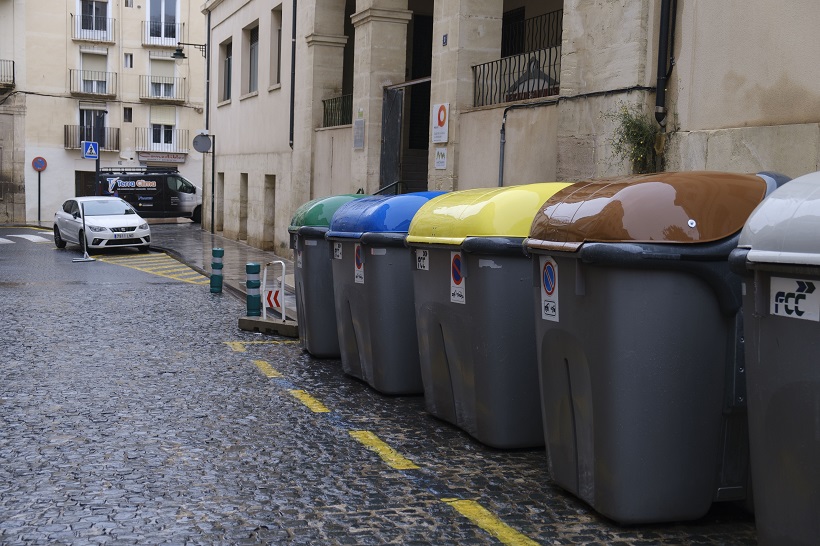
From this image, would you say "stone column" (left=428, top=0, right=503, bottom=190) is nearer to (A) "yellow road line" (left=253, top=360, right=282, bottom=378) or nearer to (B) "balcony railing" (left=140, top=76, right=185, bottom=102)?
(A) "yellow road line" (left=253, top=360, right=282, bottom=378)

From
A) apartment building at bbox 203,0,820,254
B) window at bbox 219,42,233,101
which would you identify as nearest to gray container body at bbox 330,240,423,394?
apartment building at bbox 203,0,820,254

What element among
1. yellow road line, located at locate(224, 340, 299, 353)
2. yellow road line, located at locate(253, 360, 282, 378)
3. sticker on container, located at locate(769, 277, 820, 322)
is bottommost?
yellow road line, located at locate(224, 340, 299, 353)

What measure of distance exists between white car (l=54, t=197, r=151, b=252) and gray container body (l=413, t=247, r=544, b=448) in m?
18.5

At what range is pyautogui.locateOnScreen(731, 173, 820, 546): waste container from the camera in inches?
153

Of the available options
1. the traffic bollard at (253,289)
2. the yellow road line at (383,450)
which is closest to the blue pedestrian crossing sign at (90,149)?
the traffic bollard at (253,289)

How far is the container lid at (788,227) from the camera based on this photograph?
3.86m

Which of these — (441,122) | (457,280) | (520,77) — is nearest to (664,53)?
(520,77)

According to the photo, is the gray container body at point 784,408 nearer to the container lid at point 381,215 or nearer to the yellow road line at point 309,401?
→ the yellow road line at point 309,401

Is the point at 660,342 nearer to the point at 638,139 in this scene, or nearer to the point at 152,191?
the point at 638,139

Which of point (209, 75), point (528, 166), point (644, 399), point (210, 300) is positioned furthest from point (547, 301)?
point (209, 75)

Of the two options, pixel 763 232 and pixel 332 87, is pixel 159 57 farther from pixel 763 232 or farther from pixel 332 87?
pixel 763 232

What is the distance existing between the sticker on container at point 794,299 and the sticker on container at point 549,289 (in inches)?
55.1

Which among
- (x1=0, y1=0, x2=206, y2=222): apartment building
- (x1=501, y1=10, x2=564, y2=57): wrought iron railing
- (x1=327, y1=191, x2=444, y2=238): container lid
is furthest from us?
(x1=0, y1=0, x2=206, y2=222): apartment building

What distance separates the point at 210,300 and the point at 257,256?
871 centimetres
